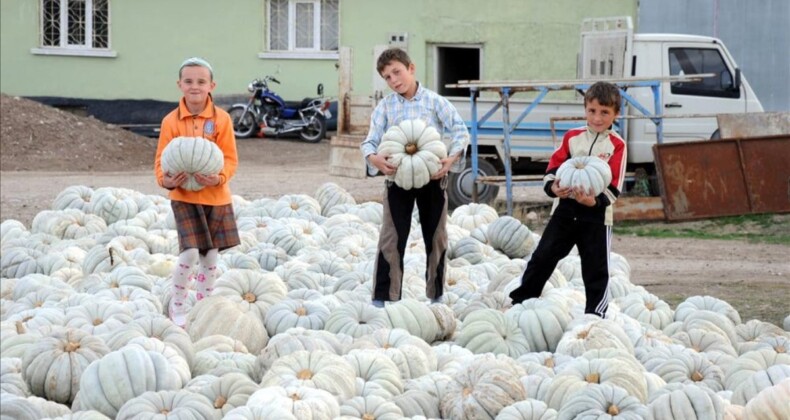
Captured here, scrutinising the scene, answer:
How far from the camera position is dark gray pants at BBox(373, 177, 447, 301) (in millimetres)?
8117

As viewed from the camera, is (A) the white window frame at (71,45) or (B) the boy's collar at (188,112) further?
(A) the white window frame at (71,45)

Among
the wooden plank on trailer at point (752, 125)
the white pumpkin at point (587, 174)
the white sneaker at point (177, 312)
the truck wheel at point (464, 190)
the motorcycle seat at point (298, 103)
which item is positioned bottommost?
the white sneaker at point (177, 312)

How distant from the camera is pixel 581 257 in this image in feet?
26.1

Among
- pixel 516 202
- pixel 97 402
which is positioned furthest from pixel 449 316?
pixel 516 202

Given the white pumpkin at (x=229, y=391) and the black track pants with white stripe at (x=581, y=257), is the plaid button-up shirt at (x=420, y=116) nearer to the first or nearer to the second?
the black track pants with white stripe at (x=581, y=257)

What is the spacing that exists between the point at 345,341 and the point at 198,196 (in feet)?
4.80

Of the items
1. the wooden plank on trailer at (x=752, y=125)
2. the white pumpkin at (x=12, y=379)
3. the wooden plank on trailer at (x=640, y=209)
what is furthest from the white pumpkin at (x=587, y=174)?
the wooden plank on trailer at (x=752, y=125)

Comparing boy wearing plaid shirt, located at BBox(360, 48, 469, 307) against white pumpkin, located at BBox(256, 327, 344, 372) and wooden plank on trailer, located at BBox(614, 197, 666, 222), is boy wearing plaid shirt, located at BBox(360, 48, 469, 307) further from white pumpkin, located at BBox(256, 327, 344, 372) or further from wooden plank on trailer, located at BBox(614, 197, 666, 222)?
wooden plank on trailer, located at BBox(614, 197, 666, 222)

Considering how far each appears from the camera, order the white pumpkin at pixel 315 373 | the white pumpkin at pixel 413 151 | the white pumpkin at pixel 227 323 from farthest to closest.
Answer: the white pumpkin at pixel 413 151 < the white pumpkin at pixel 227 323 < the white pumpkin at pixel 315 373

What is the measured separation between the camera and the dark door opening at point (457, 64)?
92.4ft

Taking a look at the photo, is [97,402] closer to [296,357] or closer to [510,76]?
[296,357]

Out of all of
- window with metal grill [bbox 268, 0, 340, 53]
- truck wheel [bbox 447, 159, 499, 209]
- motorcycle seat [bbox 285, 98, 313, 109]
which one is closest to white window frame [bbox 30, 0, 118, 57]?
window with metal grill [bbox 268, 0, 340, 53]

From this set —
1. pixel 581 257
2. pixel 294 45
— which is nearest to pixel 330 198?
pixel 581 257

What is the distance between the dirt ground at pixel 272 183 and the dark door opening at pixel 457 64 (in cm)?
298
